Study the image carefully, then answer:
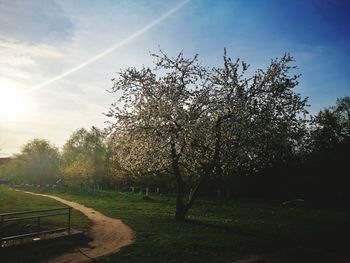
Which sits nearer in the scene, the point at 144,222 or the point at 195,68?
the point at 144,222

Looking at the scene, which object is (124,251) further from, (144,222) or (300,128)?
(300,128)

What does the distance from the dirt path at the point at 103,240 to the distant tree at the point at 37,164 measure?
6311 centimetres

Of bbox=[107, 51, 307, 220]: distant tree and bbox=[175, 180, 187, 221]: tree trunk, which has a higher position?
bbox=[107, 51, 307, 220]: distant tree

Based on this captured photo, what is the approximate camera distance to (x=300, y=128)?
25.1 metres

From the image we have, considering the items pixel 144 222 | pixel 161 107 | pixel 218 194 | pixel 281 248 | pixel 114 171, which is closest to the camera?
pixel 281 248

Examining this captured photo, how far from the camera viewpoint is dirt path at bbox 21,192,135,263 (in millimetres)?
13779

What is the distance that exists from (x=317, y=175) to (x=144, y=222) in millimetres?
34858

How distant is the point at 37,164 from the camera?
81.8 m

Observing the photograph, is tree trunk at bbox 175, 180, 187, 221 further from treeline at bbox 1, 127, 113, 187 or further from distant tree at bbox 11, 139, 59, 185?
distant tree at bbox 11, 139, 59, 185

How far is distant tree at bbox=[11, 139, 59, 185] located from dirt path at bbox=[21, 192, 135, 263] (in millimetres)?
63111

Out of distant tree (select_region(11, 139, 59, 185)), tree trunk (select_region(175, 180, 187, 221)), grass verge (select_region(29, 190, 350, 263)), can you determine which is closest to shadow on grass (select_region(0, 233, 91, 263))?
grass verge (select_region(29, 190, 350, 263))

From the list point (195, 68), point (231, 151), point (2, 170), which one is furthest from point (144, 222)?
point (2, 170)

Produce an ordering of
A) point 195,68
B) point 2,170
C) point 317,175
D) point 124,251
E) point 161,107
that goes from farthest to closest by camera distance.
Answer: point 2,170, point 317,175, point 195,68, point 161,107, point 124,251

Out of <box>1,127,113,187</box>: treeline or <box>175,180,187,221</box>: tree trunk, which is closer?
<box>175,180,187,221</box>: tree trunk
